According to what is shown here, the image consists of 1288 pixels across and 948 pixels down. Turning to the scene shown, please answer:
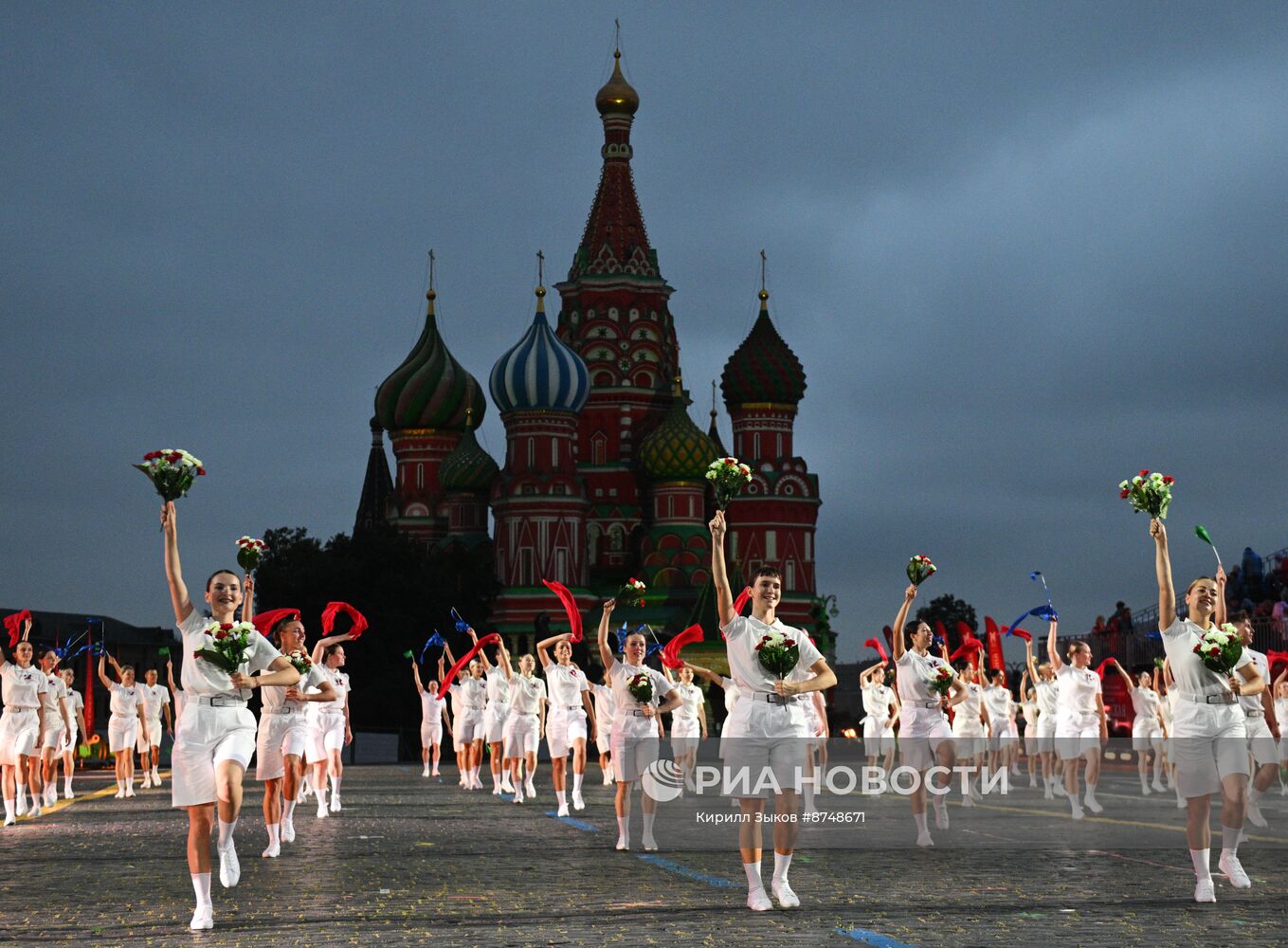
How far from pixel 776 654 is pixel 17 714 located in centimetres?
1241

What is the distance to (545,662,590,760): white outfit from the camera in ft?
73.0

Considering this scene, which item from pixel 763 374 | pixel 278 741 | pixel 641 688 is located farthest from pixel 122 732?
pixel 763 374

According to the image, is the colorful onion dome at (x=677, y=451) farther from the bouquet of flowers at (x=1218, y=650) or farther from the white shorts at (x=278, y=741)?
the bouquet of flowers at (x=1218, y=650)

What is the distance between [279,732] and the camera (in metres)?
16.7

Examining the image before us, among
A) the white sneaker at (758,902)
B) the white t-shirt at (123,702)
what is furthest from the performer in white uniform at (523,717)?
the white sneaker at (758,902)

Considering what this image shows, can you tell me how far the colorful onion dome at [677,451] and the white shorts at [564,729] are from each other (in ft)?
214

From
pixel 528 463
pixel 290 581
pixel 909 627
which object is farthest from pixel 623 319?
pixel 909 627

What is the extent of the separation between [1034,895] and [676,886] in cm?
241

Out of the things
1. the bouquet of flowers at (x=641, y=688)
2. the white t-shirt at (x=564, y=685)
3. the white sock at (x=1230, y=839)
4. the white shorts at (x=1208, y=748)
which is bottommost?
the white sock at (x=1230, y=839)

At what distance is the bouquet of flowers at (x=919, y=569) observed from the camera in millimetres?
15688

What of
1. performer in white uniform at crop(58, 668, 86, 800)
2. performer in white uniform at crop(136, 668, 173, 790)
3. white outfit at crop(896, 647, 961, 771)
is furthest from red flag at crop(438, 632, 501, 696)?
white outfit at crop(896, 647, 961, 771)

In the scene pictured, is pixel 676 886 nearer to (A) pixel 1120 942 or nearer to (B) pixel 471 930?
(B) pixel 471 930

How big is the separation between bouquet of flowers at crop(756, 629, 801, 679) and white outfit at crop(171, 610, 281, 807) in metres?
3.12

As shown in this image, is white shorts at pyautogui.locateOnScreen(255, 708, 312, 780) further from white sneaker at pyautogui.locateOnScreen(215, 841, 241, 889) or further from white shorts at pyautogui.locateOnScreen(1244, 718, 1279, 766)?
white shorts at pyautogui.locateOnScreen(1244, 718, 1279, 766)
